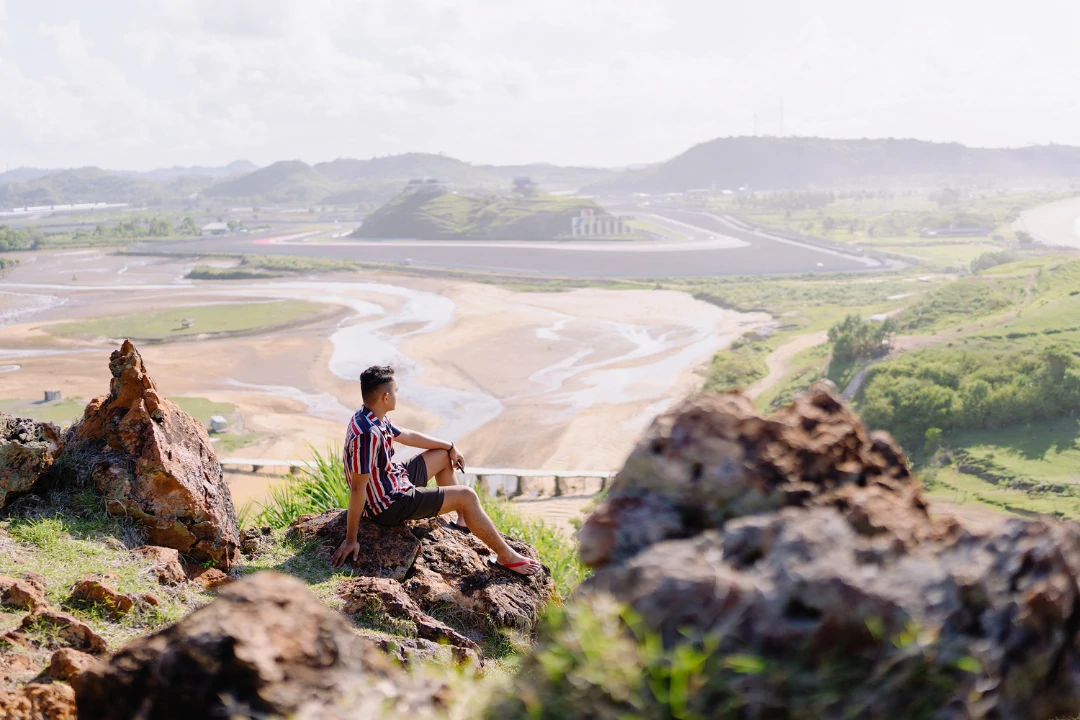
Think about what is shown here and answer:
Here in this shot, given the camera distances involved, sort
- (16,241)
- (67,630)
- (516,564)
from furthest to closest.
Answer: (16,241), (516,564), (67,630)

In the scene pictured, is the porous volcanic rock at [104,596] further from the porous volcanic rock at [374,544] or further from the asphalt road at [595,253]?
the asphalt road at [595,253]

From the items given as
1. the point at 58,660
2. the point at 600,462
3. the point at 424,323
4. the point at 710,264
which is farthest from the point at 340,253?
the point at 58,660

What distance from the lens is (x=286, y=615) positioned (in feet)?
6.59

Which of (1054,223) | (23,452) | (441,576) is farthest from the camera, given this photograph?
(1054,223)

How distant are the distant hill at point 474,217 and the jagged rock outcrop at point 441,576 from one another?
3210 inches

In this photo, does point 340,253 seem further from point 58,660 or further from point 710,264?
point 58,660

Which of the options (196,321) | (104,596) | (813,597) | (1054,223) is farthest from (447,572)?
(1054,223)

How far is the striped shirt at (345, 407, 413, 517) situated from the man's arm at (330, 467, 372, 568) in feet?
0.13

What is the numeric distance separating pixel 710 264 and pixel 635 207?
222 ft

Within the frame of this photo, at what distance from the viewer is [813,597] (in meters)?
1.67

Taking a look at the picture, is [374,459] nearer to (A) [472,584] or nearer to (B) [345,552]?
(B) [345,552]

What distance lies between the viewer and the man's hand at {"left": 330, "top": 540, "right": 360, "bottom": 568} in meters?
4.62

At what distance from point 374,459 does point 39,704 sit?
80.6 inches

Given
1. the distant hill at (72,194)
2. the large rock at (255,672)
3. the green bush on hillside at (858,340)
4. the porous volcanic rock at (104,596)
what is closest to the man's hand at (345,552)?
the porous volcanic rock at (104,596)
